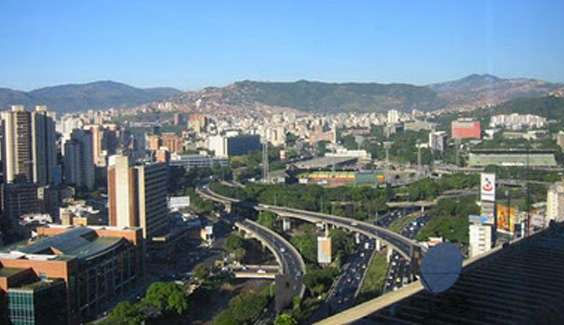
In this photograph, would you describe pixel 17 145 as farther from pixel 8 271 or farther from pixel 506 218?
pixel 506 218

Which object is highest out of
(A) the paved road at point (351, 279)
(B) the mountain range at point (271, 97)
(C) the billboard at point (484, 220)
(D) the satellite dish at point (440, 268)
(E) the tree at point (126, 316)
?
(B) the mountain range at point (271, 97)

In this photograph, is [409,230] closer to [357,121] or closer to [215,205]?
[215,205]

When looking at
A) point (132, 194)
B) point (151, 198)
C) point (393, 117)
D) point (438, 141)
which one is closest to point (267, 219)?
point (151, 198)

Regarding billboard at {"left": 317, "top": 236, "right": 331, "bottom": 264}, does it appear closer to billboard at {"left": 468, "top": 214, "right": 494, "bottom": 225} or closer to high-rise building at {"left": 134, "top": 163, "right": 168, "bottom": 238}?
billboard at {"left": 468, "top": 214, "right": 494, "bottom": 225}

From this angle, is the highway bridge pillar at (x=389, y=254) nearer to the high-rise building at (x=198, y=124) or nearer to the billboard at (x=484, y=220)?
the billboard at (x=484, y=220)

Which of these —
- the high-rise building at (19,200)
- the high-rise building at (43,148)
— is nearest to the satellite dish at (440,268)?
the high-rise building at (19,200)

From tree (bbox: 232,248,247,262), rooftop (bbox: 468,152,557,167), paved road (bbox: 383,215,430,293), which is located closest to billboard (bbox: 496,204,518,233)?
paved road (bbox: 383,215,430,293)

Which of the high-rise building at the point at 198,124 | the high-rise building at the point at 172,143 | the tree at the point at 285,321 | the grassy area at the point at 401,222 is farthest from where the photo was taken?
the high-rise building at the point at 198,124
